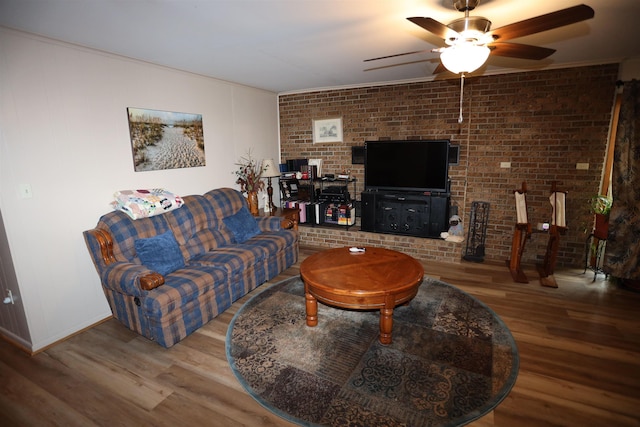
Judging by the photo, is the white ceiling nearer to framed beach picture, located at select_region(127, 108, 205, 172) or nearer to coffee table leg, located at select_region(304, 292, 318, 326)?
framed beach picture, located at select_region(127, 108, 205, 172)

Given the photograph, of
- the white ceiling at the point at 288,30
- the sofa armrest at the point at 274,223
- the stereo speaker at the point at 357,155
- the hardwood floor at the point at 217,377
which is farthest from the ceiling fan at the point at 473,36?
the stereo speaker at the point at 357,155

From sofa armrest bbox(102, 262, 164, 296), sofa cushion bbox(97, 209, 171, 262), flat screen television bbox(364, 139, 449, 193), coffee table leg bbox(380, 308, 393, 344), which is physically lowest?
coffee table leg bbox(380, 308, 393, 344)

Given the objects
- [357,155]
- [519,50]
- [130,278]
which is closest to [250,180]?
[357,155]

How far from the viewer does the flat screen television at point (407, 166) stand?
441 cm

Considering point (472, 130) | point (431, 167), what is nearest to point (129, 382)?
point (431, 167)

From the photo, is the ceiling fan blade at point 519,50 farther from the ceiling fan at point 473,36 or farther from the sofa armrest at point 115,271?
the sofa armrest at point 115,271

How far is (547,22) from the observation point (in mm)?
1715

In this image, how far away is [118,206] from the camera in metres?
3.04

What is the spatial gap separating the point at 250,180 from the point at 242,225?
95 cm

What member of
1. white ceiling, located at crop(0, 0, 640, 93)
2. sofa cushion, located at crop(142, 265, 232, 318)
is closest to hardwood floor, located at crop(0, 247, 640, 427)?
sofa cushion, located at crop(142, 265, 232, 318)

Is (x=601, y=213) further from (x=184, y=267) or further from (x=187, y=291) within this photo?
(x=184, y=267)

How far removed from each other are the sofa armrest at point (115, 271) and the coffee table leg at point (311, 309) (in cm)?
120

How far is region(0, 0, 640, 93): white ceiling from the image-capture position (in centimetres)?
206

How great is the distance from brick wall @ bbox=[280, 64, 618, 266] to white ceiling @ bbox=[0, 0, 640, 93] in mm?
366
